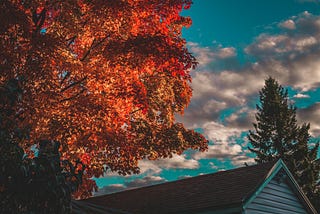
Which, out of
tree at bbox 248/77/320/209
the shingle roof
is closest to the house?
the shingle roof

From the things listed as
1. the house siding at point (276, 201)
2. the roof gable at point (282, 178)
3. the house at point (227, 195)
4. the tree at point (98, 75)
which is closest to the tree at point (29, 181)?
the tree at point (98, 75)

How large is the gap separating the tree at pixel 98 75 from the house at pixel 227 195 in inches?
66.7

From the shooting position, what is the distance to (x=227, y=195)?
40.8 ft

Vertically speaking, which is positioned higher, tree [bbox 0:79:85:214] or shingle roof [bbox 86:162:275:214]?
tree [bbox 0:79:85:214]

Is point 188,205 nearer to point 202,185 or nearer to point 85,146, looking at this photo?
point 202,185

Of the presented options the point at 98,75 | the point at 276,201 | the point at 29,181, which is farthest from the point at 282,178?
the point at 29,181

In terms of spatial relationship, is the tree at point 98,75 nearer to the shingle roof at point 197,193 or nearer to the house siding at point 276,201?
the shingle roof at point 197,193

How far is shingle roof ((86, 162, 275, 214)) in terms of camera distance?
12336 millimetres

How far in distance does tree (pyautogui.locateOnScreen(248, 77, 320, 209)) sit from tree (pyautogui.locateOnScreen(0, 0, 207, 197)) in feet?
69.6

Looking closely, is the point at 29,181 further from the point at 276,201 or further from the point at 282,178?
the point at 282,178

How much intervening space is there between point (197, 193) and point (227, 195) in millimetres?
1846

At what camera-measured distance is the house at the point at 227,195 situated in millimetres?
12066

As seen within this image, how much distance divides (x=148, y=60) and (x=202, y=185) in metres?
5.93

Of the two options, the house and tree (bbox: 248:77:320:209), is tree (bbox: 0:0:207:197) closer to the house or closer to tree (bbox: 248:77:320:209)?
Result: the house
